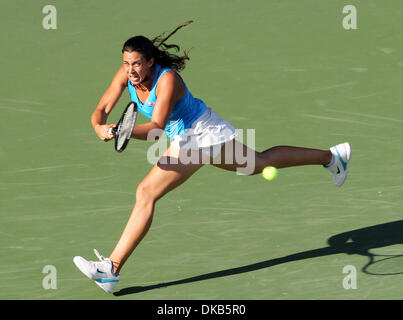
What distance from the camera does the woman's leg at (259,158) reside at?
346 inches

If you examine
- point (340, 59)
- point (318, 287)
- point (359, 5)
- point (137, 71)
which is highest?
point (359, 5)

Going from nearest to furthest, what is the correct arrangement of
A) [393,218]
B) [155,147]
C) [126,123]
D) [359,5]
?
1. [126,123]
2. [393,218]
3. [155,147]
4. [359,5]

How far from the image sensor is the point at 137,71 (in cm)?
833

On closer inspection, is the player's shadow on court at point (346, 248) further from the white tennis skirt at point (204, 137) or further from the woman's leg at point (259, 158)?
the white tennis skirt at point (204, 137)

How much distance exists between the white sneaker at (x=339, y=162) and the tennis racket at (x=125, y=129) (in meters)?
2.50

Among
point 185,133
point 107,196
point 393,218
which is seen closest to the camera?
point 185,133

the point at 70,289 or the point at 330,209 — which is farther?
the point at 330,209

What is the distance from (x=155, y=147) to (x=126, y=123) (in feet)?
12.6

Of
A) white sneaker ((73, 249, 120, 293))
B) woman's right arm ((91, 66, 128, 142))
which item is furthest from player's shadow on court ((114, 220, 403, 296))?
woman's right arm ((91, 66, 128, 142))

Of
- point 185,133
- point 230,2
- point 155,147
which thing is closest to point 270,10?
point 230,2

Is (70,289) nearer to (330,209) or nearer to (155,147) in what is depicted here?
(330,209)

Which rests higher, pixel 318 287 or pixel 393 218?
pixel 393 218
